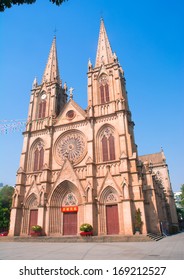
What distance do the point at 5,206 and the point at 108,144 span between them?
2835 centimetres

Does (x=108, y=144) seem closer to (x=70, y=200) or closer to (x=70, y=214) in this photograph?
(x=70, y=200)

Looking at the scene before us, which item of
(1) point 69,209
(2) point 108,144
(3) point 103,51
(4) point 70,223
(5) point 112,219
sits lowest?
(4) point 70,223

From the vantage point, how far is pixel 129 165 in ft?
83.4

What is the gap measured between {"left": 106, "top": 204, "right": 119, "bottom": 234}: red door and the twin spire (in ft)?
83.2

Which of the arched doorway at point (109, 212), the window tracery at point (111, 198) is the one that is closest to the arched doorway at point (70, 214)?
the arched doorway at point (109, 212)

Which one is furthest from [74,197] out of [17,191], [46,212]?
[17,191]

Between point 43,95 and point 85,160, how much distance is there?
58.4ft

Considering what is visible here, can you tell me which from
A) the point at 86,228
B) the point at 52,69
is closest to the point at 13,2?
the point at 86,228

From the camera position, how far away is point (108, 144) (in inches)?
1116

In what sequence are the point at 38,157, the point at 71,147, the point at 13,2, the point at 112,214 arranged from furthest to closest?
the point at 38,157 → the point at 71,147 → the point at 112,214 → the point at 13,2

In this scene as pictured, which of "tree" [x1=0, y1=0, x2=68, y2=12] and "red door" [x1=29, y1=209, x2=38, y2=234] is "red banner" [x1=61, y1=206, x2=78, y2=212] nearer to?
"red door" [x1=29, y1=209, x2=38, y2=234]

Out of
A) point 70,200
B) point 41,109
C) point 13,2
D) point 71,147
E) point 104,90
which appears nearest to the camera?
point 13,2
